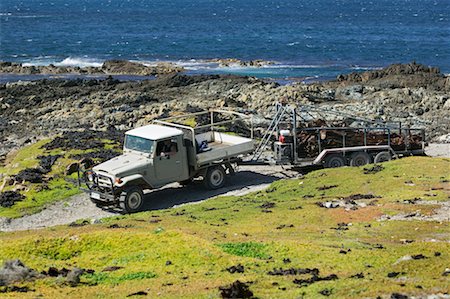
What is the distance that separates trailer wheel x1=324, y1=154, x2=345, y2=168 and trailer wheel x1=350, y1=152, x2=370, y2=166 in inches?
20.4

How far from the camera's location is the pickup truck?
106 ft

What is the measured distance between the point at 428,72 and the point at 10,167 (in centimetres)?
4616

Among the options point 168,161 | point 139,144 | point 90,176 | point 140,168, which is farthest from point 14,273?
point 168,161

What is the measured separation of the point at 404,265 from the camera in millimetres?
19125

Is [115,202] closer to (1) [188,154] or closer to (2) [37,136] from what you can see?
(1) [188,154]

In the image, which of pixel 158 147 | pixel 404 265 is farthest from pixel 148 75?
pixel 404 265

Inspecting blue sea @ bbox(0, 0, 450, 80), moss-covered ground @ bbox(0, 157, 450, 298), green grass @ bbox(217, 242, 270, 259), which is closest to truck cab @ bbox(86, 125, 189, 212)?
moss-covered ground @ bbox(0, 157, 450, 298)

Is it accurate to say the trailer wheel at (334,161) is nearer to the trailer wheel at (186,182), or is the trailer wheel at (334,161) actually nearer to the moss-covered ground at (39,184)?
the trailer wheel at (186,182)

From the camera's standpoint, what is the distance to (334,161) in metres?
37.6

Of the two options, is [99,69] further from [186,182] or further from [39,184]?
[186,182]

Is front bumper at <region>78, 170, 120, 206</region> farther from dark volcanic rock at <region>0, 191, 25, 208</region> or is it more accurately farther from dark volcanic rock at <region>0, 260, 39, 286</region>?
dark volcanic rock at <region>0, 260, 39, 286</region>

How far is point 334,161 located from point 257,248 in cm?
1663

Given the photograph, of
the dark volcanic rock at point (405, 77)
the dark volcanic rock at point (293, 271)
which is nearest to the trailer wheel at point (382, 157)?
the dark volcanic rock at point (293, 271)

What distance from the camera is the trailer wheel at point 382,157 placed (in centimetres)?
3796
